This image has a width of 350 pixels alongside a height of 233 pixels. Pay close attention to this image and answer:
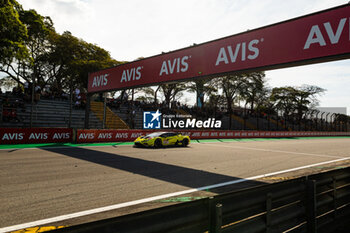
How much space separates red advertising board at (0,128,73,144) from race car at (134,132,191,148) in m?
5.28

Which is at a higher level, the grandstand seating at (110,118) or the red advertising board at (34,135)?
the grandstand seating at (110,118)

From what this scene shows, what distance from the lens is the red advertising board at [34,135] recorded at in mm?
14344

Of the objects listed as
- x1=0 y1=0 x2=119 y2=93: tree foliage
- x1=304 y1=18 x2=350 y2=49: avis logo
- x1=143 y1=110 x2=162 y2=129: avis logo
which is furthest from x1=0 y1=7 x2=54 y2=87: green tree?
x1=304 y1=18 x2=350 y2=49: avis logo

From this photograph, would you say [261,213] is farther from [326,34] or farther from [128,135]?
[128,135]

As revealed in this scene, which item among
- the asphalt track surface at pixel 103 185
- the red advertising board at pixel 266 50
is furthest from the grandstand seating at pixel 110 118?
the asphalt track surface at pixel 103 185

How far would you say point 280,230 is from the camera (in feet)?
9.80

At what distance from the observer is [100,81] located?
736 inches

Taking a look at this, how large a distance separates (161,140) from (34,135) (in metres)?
8.18

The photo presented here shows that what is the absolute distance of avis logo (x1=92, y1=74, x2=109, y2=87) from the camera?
18.2m

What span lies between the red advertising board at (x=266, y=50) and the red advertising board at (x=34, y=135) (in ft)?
23.6

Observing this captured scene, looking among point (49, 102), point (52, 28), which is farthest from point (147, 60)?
point (52, 28)

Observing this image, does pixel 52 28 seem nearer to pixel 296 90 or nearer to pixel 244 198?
pixel 244 198

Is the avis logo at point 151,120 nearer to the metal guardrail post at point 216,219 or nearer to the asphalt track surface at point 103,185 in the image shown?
the asphalt track surface at point 103,185

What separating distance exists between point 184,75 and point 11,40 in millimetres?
13084
